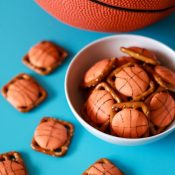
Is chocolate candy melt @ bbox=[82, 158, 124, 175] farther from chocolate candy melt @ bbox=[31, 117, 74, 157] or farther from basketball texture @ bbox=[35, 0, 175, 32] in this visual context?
basketball texture @ bbox=[35, 0, 175, 32]

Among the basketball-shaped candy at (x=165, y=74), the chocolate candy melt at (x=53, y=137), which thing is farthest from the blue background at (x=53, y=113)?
the basketball-shaped candy at (x=165, y=74)

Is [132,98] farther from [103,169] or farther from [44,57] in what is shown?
[44,57]

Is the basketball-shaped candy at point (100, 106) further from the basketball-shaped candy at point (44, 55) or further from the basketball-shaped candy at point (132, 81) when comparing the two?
the basketball-shaped candy at point (44, 55)

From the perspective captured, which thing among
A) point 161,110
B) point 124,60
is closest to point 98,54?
point 124,60

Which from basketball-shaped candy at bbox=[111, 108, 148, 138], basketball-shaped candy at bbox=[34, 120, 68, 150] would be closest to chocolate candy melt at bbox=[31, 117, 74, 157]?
basketball-shaped candy at bbox=[34, 120, 68, 150]

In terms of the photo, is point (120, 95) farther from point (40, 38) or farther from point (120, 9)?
point (40, 38)

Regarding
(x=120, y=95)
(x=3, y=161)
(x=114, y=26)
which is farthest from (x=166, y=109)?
(x=3, y=161)

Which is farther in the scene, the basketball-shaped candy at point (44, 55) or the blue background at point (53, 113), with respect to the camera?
the basketball-shaped candy at point (44, 55)
